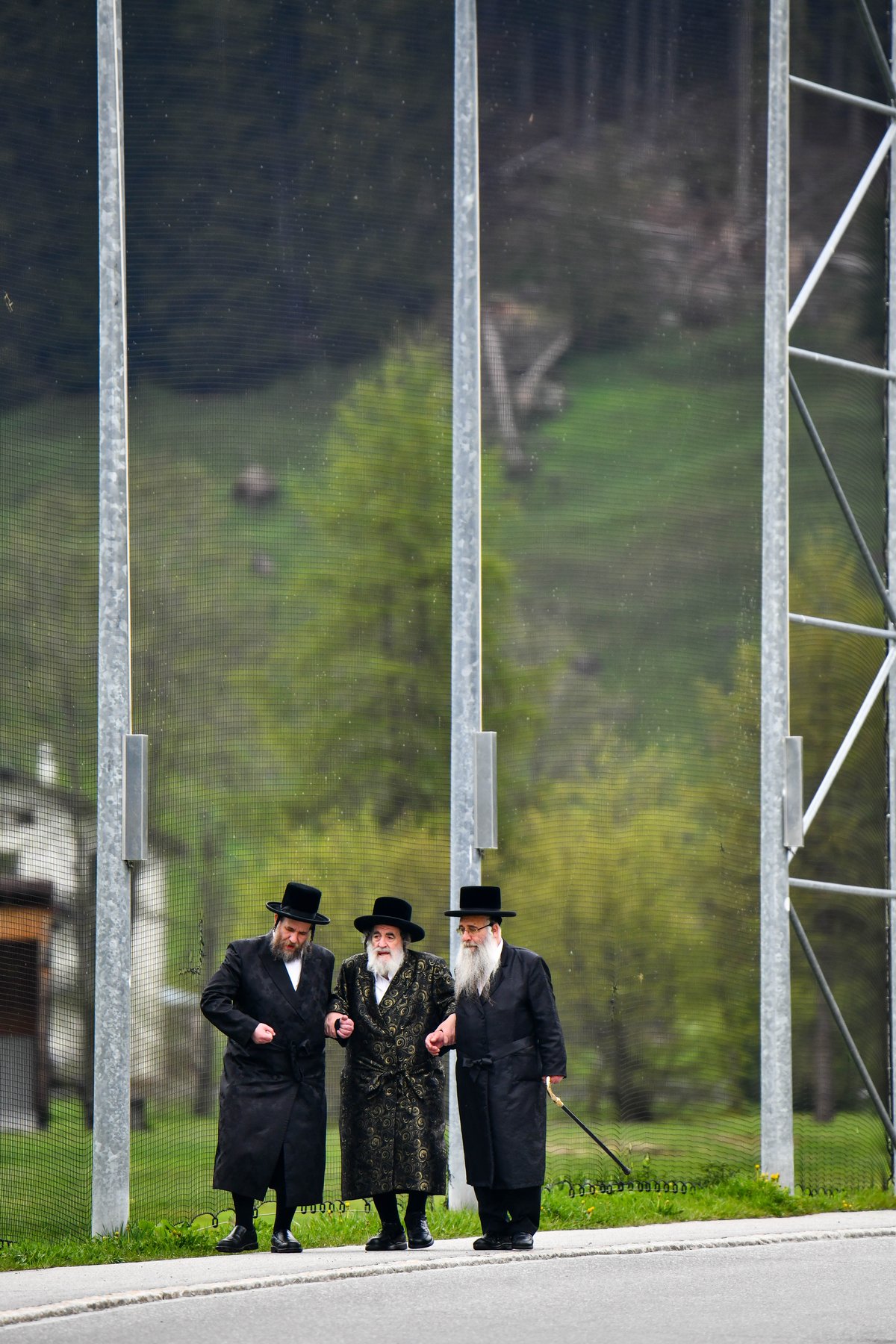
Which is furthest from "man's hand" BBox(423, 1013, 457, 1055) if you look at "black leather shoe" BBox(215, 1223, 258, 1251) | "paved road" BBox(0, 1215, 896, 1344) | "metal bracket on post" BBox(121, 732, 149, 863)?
"metal bracket on post" BBox(121, 732, 149, 863)

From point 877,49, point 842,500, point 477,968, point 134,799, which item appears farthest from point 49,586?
point 877,49

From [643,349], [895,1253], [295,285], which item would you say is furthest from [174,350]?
[895,1253]

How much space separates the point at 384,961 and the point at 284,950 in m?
0.48

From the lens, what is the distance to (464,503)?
491 inches

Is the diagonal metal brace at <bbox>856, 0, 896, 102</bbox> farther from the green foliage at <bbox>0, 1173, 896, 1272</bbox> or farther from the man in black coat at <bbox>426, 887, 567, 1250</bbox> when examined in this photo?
the green foliage at <bbox>0, 1173, 896, 1272</bbox>

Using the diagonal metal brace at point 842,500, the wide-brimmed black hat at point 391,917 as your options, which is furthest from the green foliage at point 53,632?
the diagonal metal brace at point 842,500

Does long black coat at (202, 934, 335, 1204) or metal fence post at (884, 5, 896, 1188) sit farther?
metal fence post at (884, 5, 896, 1188)

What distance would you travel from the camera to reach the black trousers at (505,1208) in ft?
33.6

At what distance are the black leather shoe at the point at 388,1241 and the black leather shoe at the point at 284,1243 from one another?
13.4 inches

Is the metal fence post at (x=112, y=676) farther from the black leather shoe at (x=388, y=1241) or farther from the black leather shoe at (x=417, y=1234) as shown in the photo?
the black leather shoe at (x=417, y=1234)

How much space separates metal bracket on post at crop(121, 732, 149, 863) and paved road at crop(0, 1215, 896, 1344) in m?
2.35

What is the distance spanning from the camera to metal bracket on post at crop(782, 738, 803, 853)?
13.4m

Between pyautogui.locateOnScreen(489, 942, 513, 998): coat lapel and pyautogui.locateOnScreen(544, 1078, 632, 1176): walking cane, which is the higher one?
pyautogui.locateOnScreen(489, 942, 513, 998): coat lapel

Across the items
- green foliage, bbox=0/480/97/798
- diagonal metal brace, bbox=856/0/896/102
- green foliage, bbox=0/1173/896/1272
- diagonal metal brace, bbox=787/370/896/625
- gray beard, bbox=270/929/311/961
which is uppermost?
diagonal metal brace, bbox=856/0/896/102
